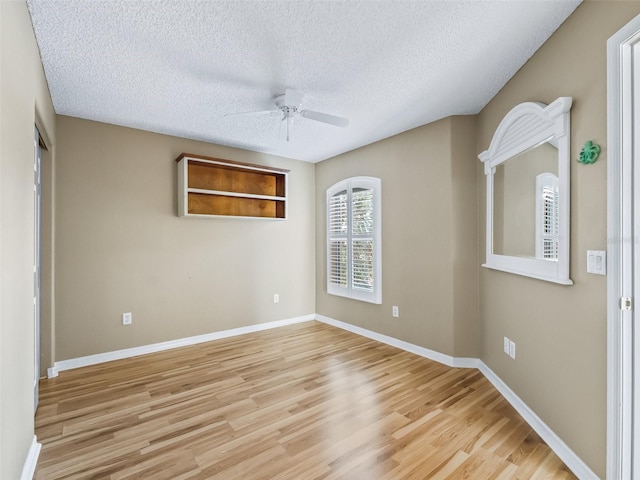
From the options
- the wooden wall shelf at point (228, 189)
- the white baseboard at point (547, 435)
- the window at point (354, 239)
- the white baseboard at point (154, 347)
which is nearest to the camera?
the white baseboard at point (547, 435)

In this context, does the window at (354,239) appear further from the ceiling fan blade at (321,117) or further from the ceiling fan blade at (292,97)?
the ceiling fan blade at (292,97)

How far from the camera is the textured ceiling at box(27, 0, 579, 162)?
1786 millimetres

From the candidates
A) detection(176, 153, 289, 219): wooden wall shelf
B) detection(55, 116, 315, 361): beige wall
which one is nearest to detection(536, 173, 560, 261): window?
detection(176, 153, 289, 219): wooden wall shelf

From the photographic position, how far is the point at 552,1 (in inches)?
67.8

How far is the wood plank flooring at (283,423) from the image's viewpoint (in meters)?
1.81

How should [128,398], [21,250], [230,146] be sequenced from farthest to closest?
[230,146], [128,398], [21,250]

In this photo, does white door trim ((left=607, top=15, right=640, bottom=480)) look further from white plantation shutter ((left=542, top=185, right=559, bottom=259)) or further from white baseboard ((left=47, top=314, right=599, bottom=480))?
white plantation shutter ((left=542, top=185, right=559, bottom=259))

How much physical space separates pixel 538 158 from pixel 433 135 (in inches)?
52.6

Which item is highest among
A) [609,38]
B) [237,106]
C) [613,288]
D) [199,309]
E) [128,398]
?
[237,106]

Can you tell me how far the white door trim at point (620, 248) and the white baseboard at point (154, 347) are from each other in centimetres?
374

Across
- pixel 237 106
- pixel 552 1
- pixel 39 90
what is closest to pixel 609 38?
pixel 552 1

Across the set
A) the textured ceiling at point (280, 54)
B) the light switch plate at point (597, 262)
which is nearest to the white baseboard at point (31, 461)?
the textured ceiling at point (280, 54)

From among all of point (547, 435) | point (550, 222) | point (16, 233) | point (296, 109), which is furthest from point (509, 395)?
point (16, 233)

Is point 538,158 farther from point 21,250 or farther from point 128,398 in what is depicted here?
point 128,398
